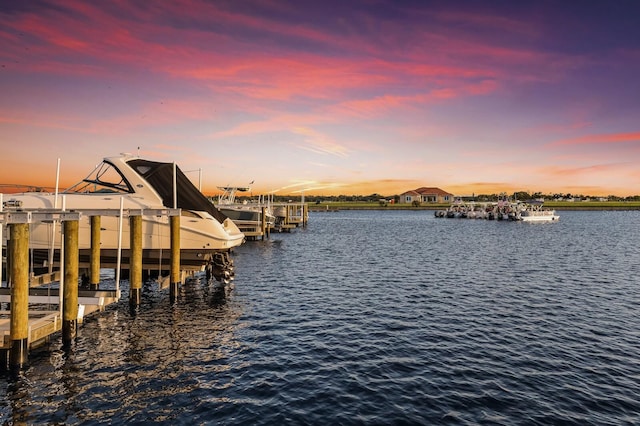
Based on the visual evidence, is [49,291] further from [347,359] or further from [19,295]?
[347,359]

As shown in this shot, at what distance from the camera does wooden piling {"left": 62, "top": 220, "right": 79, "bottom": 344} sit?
13297 mm

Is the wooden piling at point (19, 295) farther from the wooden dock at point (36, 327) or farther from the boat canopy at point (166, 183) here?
the boat canopy at point (166, 183)

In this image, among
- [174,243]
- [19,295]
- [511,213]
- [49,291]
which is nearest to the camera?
[19,295]

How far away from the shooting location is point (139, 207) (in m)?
20.8

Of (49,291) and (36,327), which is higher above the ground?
(49,291)

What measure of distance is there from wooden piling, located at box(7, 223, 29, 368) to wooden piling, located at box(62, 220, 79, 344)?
1.76 metres

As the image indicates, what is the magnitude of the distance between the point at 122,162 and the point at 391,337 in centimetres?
1621

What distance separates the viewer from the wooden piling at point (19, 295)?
1119 centimetres

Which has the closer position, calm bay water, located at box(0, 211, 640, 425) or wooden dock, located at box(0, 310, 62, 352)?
calm bay water, located at box(0, 211, 640, 425)

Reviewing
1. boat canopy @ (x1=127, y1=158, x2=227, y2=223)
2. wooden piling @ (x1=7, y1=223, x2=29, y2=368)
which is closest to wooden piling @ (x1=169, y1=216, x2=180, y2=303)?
boat canopy @ (x1=127, y1=158, x2=227, y2=223)

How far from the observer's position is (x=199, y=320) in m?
17.6

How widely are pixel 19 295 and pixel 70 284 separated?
2.07 m

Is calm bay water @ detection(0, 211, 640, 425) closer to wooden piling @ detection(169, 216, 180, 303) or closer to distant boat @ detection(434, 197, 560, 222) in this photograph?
wooden piling @ detection(169, 216, 180, 303)

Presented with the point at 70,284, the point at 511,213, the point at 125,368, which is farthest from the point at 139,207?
the point at 511,213
